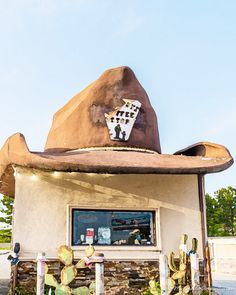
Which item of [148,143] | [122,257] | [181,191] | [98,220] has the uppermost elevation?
[148,143]

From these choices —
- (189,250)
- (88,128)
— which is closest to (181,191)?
(189,250)

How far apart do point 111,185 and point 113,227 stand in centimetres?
105

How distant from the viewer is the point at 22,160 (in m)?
9.01

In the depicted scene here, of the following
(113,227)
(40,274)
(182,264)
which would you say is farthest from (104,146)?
(40,274)

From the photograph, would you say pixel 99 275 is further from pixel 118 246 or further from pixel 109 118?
pixel 109 118

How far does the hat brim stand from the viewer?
9.01m

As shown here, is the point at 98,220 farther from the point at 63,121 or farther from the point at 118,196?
the point at 63,121

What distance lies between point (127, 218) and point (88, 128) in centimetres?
262

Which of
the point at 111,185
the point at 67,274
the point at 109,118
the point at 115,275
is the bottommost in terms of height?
the point at 115,275

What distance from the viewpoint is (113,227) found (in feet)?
35.1

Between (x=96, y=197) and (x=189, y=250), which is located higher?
(x=96, y=197)

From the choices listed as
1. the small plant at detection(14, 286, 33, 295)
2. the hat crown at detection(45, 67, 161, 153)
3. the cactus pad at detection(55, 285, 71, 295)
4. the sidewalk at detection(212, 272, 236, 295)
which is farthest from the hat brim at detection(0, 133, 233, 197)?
the sidewalk at detection(212, 272, 236, 295)

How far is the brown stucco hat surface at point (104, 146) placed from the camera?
364 inches

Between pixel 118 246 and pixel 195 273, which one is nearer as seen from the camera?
pixel 195 273
